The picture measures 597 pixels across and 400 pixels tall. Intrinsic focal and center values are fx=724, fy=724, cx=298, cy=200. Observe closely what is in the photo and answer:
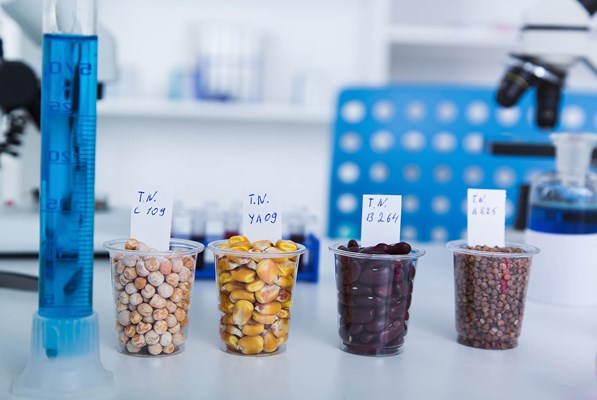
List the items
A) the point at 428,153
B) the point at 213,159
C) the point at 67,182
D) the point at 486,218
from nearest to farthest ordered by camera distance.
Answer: the point at 67,182 < the point at 486,218 < the point at 428,153 < the point at 213,159

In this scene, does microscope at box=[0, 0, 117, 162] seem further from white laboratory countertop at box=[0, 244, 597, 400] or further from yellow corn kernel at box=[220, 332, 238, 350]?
yellow corn kernel at box=[220, 332, 238, 350]

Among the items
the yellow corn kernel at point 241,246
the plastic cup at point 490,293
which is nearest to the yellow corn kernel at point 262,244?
the yellow corn kernel at point 241,246

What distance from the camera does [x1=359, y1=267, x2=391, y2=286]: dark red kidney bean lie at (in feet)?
2.51

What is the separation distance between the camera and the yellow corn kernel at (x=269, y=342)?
77cm

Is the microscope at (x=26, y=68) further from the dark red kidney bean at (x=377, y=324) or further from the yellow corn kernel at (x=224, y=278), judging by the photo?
the dark red kidney bean at (x=377, y=324)

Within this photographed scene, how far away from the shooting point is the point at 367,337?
2.58 feet

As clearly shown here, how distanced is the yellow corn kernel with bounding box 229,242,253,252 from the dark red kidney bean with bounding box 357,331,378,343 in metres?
0.15

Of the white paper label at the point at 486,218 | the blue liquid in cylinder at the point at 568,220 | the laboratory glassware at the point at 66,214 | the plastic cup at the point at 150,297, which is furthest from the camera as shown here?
the blue liquid in cylinder at the point at 568,220

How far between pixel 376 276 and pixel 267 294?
0.38ft

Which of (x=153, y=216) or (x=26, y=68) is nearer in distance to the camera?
(x=153, y=216)

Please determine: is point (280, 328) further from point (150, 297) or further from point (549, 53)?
point (549, 53)

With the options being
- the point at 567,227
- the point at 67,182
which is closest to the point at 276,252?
the point at 67,182

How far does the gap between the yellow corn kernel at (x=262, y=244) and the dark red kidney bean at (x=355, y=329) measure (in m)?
0.13

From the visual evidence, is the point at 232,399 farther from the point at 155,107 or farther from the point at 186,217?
the point at 155,107
